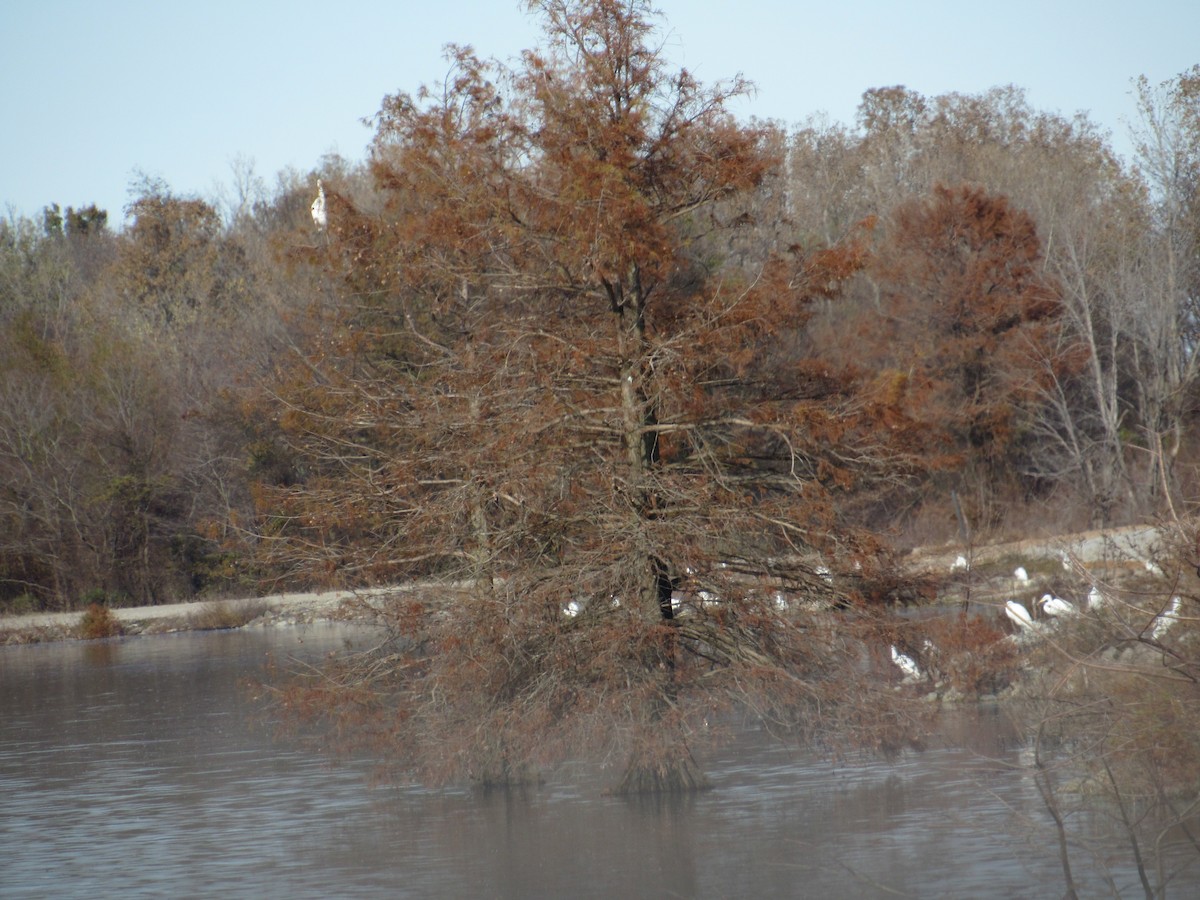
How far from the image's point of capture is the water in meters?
10.6

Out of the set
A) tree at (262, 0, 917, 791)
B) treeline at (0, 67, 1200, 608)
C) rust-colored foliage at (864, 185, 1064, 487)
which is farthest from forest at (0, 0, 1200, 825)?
rust-colored foliage at (864, 185, 1064, 487)

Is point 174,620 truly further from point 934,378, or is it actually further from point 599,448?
point 599,448

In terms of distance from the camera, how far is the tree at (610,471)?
12.5 meters

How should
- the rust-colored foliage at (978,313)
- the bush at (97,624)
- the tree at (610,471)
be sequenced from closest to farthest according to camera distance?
the tree at (610,471) → the bush at (97,624) → the rust-colored foliage at (978,313)

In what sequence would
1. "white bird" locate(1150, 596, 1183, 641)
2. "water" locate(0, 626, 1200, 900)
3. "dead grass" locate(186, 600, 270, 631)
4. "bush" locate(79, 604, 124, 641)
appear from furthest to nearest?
"dead grass" locate(186, 600, 270, 631) < "bush" locate(79, 604, 124, 641) < "water" locate(0, 626, 1200, 900) < "white bird" locate(1150, 596, 1183, 641)

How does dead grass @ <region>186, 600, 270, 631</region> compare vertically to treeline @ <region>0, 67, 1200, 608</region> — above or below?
below

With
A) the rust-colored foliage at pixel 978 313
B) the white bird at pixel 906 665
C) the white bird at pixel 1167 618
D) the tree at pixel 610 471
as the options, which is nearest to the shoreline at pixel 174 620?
the rust-colored foliage at pixel 978 313

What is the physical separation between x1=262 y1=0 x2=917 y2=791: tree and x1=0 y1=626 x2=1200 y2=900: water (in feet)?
2.20

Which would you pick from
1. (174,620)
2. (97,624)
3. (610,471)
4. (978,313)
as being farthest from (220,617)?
(610,471)

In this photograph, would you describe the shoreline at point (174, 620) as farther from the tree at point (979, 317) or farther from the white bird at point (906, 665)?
the white bird at point (906, 665)

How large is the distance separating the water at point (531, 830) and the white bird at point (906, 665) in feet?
2.56

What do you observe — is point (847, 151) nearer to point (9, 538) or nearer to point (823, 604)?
point (9, 538)

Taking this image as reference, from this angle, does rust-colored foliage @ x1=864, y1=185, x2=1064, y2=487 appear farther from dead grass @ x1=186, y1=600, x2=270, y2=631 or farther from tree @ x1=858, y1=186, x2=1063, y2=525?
dead grass @ x1=186, y1=600, x2=270, y2=631

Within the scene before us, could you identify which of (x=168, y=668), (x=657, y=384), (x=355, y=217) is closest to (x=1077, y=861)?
(x=657, y=384)
